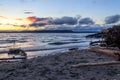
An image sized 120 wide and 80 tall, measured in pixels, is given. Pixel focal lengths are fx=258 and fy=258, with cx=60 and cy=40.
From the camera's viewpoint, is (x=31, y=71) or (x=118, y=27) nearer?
(x=31, y=71)

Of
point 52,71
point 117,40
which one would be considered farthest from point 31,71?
point 117,40

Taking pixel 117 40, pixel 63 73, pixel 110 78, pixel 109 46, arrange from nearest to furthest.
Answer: pixel 110 78 → pixel 63 73 → pixel 117 40 → pixel 109 46

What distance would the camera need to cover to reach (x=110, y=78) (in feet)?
31.0

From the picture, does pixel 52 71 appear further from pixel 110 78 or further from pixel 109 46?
pixel 109 46

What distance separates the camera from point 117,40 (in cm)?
1633

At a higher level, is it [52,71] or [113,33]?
[113,33]

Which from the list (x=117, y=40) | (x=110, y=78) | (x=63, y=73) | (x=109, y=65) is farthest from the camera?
(x=117, y=40)

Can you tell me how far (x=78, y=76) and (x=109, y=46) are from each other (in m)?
8.89

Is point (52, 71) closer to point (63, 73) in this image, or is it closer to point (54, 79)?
point (63, 73)

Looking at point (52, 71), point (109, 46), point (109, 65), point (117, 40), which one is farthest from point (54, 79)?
point (109, 46)

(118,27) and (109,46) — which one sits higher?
(118,27)

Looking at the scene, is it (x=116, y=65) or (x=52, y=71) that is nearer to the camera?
(x=52, y=71)

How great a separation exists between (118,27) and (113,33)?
0.50 m

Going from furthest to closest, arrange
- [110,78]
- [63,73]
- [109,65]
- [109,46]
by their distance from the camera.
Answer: [109,46] → [109,65] → [63,73] → [110,78]
